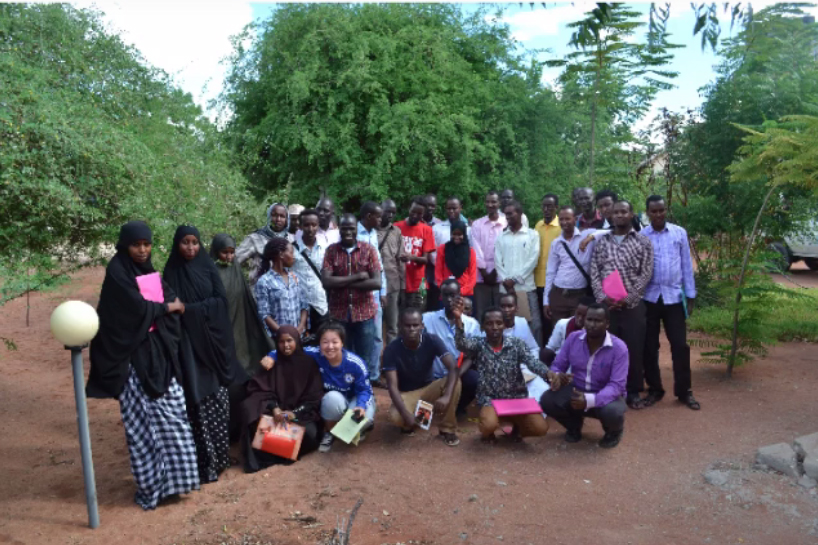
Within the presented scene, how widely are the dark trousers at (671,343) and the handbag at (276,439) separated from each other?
3.33m

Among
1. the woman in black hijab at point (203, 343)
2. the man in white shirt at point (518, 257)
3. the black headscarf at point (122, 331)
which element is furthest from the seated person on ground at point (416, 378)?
the black headscarf at point (122, 331)

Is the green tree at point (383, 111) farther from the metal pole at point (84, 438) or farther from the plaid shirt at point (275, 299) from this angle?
the metal pole at point (84, 438)

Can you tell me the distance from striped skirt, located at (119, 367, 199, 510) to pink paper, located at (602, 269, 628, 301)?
3.68m

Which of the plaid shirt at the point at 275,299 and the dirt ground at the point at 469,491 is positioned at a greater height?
the plaid shirt at the point at 275,299

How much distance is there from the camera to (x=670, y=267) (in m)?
6.18

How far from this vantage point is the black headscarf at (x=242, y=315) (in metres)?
5.69

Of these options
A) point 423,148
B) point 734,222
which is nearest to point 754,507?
point 734,222

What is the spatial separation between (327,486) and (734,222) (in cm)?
783

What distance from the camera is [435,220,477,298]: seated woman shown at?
7.35 meters

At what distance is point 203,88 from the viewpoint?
1060 centimetres

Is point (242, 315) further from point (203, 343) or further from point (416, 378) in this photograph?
point (416, 378)

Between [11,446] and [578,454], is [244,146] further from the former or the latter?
[578,454]

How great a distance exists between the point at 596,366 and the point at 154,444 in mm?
3342

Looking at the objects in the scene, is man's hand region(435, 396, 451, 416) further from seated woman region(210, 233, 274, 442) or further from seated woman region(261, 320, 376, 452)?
seated woman region(210, 233, 274, 442)
